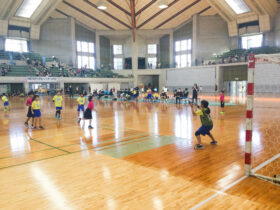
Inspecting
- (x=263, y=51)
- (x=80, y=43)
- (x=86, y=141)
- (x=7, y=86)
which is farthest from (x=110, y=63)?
(x=86, y=141)

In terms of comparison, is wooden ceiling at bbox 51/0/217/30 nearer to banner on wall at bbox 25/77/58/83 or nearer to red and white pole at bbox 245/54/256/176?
banner on wall at bbox 25/77/58/83

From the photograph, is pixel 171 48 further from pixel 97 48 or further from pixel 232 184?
pixel 232 184

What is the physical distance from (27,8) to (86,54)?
1257cm

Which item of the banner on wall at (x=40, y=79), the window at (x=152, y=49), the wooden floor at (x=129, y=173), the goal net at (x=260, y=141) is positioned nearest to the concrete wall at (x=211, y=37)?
the window at (x=152, y=49)

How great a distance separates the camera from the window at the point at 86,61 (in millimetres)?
43156

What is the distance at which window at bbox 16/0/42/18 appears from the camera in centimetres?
3267

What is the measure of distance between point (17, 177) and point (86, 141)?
9.70 ft

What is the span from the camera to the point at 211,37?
129 ft

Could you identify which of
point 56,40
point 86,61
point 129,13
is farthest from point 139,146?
point 86,61

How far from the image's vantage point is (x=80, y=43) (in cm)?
4288

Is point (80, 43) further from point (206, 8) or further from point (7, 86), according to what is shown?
point (206, 8)

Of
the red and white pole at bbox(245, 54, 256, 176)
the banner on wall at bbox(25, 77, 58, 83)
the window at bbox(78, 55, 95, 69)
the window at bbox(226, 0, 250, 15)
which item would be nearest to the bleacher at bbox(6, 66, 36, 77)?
the banner on wall at bbox(25, 77, 58, 83)

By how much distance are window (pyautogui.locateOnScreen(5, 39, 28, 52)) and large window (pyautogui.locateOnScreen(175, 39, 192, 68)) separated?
26012mm

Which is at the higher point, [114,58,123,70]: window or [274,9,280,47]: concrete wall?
[274,9,280,47]: concrete wall
